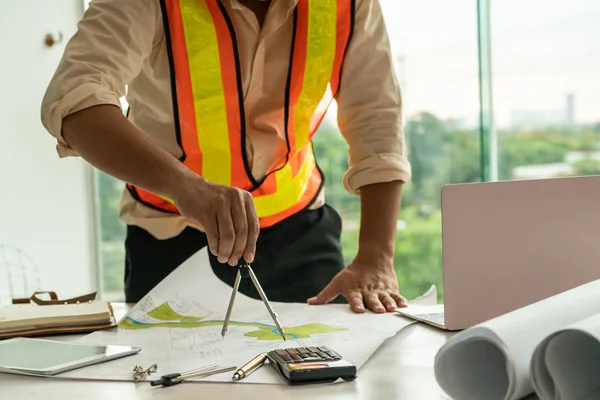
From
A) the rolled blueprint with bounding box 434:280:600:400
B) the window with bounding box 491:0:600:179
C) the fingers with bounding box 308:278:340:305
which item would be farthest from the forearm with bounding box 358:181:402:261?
the window with bounding box 491:0:600:179

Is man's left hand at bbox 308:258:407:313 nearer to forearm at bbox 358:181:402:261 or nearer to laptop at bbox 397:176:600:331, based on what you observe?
forearm at bbox 358:181:402:261

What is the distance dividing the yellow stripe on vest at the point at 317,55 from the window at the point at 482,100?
69.5 inches

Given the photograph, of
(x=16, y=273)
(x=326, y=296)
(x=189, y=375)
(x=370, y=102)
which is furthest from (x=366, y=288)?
(x=16, y=273)

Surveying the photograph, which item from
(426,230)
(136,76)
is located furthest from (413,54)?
(136,76)

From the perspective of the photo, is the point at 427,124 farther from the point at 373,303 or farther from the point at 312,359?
the point at 312,359

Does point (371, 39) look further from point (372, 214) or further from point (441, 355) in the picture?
point (441, 355)

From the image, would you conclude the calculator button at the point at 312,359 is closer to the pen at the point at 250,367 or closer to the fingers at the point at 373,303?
the pen at the point at 250,367

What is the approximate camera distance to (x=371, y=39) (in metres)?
1.58

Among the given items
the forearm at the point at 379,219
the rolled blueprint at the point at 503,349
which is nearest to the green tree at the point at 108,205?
the forearm at the point at 379,219

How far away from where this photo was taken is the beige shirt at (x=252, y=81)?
4.32ft

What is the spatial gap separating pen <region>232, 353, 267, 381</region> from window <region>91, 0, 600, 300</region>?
2.40 m

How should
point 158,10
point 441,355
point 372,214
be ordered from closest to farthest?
1. point 441,355
2. point 158,10
3. point 372,214

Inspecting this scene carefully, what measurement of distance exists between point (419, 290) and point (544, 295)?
2.50m

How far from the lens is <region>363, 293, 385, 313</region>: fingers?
4.03 feet
